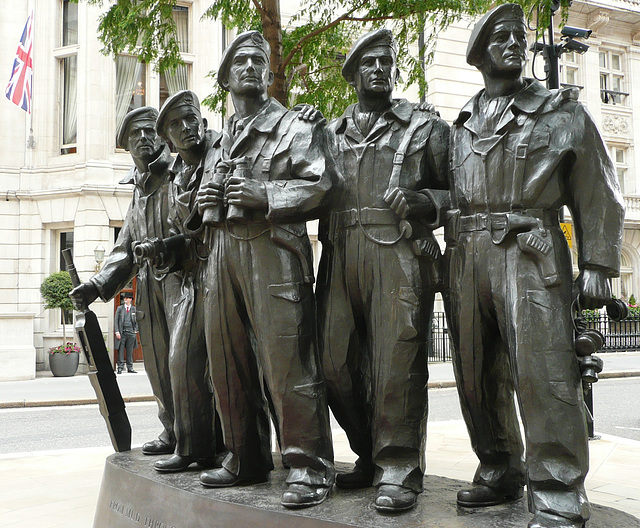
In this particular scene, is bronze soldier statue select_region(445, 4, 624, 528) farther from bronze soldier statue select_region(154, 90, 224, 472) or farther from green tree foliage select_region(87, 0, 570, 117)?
green tree foliage select_region(87, 0, 570, 117)

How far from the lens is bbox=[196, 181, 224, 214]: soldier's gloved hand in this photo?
12.4 feet

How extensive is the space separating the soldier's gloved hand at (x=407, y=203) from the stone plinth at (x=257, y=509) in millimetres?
1484

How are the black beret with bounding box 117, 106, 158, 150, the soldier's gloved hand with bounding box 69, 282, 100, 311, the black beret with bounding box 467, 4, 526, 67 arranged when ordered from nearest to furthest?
1. the black beret with bounding box 467, 4, 526, 67
2. the soldier's gloved hand with bounding box 69, 282, 100, 311
3. the black beret with bounding box 117, 106, 158, 150

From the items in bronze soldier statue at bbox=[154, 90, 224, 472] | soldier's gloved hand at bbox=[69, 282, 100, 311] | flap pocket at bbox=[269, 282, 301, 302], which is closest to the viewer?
flap pocket at bbox=[269, 282, 301, 302]

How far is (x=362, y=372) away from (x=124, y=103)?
17.5 metres


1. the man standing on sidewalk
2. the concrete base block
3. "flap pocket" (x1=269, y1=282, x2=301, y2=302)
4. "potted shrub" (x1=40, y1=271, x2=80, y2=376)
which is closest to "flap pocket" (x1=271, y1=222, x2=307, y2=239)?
"flap pocket" (x1=269, y1=282, x2=301, y2=302)

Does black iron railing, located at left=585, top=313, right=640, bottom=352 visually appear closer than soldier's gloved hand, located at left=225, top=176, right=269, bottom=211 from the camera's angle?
No

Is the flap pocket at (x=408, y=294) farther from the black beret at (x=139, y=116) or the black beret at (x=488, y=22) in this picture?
the black beret at (x=139, y=116)

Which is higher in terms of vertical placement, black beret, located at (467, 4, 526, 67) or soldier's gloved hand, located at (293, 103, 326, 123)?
black beret, located at (467, 4, 526, 67)

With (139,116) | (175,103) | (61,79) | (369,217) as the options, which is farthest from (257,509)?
(61,79)

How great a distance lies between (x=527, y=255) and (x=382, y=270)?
748 mm

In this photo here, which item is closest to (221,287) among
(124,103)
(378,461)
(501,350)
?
(378,461)

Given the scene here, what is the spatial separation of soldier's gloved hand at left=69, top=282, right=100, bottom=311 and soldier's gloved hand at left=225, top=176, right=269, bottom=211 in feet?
5.42

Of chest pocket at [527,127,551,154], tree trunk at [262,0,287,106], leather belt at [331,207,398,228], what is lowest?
leather belt at [331,207,398,228]
